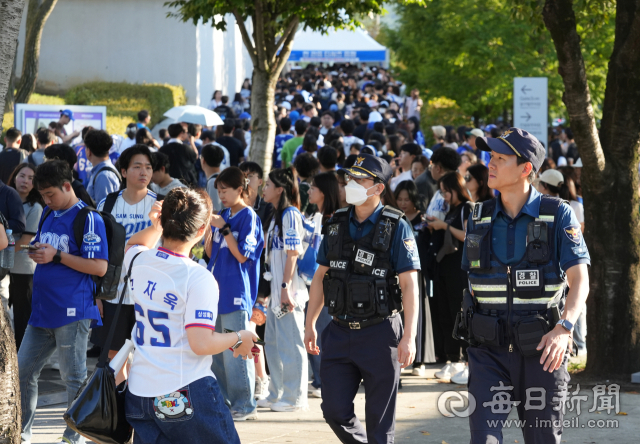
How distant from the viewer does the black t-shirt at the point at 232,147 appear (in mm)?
14374

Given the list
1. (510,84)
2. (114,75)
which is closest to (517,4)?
(510,84)

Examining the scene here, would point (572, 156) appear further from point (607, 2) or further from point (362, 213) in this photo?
point (362, 213)

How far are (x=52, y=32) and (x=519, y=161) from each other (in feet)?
83.5

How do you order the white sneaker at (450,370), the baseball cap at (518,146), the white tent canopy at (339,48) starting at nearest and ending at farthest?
the baseball cap at (518,146), the white sneaker at (450,370), the white tent canopy at (339,48)

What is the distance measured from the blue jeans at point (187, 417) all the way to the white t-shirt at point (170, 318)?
0.14 ft

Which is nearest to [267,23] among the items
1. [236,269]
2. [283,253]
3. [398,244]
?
[283,253]

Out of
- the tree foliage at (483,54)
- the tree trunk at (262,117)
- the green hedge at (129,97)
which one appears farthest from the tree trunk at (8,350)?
the green hedge at (129,97)

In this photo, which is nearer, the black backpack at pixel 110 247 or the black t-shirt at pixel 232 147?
the black backpack at pixel 110 247

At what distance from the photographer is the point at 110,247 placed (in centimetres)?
559

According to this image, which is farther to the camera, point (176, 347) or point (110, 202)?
point (110, 202)

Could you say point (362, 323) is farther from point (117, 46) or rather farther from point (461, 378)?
point (117, 46)

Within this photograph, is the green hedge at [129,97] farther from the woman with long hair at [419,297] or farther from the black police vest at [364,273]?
the black police vest at [364,273]

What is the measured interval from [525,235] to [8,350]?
2842 mm

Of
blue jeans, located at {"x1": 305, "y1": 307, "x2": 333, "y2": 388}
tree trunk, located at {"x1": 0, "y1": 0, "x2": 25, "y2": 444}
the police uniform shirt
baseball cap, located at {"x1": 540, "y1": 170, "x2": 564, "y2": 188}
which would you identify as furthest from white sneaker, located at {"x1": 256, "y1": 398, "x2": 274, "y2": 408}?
baseball cap, located at {"x1": 540, "y1": 170, "x2": 564, "y2": 188}
